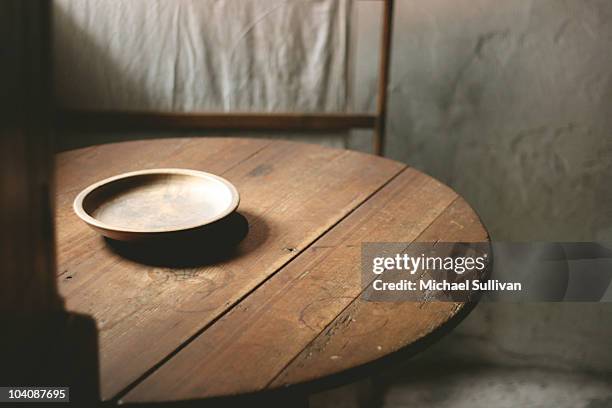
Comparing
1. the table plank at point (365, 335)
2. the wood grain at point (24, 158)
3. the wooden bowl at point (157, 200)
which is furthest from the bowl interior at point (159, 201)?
the wood grain at point (24, 158)

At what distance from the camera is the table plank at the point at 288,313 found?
2.81 feet

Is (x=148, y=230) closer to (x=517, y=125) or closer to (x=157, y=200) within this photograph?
(x=157, y=200)

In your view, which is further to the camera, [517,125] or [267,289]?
[517,125]

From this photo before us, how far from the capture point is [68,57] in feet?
6.70

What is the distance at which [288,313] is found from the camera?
100 centimetres

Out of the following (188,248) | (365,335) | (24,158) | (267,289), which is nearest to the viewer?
(24,158)

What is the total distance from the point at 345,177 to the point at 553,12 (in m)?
0.88

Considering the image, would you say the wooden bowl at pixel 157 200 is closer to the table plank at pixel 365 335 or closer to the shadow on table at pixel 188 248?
the shadow on table at pixel 188 248

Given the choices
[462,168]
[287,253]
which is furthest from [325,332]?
[462,168]

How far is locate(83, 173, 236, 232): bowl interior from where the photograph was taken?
124cm

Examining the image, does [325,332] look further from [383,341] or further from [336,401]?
[336,401]

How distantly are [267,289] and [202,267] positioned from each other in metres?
0.12

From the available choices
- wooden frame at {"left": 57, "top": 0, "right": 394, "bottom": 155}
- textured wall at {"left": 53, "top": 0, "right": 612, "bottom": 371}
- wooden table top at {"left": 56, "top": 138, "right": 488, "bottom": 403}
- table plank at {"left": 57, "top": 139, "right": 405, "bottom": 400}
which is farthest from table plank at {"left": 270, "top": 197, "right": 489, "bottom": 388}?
textured wall at {"left": 53, "top": 0, "right": 612, "bottom": 371}

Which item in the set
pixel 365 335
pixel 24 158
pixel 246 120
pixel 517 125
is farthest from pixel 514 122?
pixel 24 158
